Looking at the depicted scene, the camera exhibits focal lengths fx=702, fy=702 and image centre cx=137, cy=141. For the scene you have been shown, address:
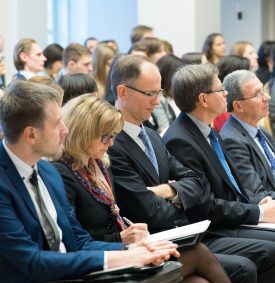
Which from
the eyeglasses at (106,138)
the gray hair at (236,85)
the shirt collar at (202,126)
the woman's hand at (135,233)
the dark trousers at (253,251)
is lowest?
the dark trousers at (253,251)

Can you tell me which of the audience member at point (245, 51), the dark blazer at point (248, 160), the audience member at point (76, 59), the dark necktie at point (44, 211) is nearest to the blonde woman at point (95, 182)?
the dark necktie at point (44, 211)

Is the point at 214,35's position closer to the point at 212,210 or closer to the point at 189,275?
the point at 212,210

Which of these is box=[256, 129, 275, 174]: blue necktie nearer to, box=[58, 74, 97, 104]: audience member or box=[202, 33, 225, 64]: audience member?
box=[58, 74, 97, 104]: audience member

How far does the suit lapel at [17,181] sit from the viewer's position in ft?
9.25

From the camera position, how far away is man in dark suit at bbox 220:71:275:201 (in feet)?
15.1

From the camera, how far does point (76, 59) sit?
7.40 m

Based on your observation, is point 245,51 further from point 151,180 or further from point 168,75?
point 151,180

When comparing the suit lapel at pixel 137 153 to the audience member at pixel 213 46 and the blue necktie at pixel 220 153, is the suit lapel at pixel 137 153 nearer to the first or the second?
the blue necktie at pixel 220 153

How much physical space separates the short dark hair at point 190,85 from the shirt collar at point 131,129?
55 centimetres

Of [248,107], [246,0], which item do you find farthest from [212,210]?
[246,0]

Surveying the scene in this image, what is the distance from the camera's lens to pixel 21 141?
2854mm

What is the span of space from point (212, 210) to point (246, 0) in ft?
36.5

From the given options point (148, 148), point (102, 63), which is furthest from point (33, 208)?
point (102, 63)

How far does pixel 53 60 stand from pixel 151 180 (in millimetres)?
4931
